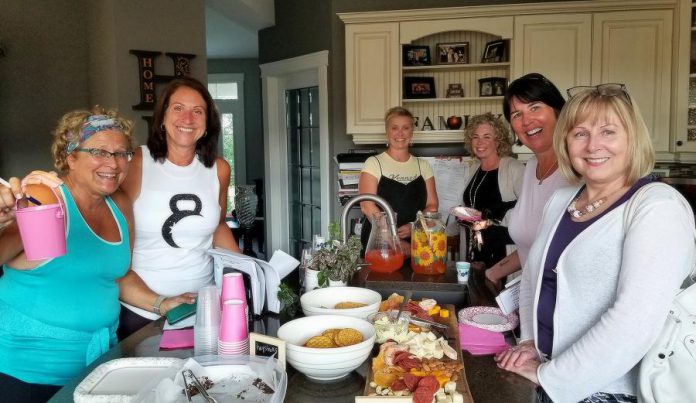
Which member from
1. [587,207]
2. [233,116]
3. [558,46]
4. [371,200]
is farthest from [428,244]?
[233,116]

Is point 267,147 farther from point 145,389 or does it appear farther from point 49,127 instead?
point 145,389

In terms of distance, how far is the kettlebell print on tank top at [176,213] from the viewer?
6.51 feet

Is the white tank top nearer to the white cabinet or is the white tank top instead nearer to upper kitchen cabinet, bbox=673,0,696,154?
the white cabinet

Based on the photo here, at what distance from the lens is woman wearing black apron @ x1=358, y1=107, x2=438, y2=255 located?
329 cm

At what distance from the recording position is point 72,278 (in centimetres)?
159

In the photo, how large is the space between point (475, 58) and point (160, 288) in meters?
3.21

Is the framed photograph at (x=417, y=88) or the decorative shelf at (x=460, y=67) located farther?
the framed photograph at (x=417, y=88)

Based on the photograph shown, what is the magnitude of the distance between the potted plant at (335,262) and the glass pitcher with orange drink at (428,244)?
28cm

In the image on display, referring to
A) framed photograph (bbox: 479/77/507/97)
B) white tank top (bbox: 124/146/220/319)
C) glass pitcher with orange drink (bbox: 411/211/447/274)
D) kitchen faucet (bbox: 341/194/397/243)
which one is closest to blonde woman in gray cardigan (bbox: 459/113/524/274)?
framed photograph (bbox: 479/77/507/97)

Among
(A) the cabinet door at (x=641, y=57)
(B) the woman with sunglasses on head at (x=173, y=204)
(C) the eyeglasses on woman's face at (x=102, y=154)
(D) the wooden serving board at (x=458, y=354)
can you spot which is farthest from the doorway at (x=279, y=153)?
(D) the wooden serving board at (x=458, y=354)

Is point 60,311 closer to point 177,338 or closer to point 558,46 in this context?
point 177,338

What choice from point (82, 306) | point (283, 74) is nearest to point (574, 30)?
point (283, 74)

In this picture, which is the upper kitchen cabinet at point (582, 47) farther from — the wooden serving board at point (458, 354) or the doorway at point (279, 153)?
the wooden serving board at point (458, 354)

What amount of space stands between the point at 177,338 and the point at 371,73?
3080mm
